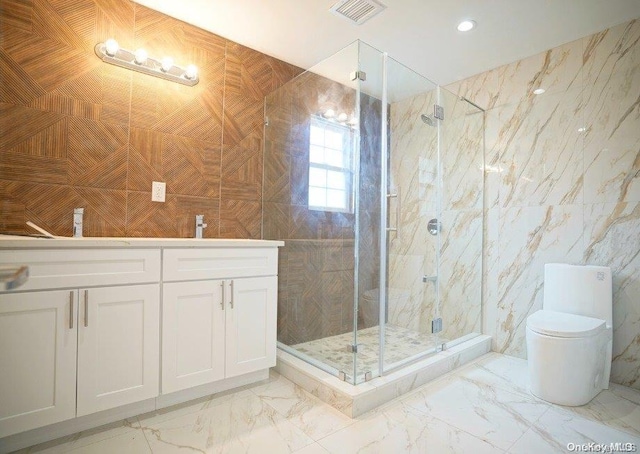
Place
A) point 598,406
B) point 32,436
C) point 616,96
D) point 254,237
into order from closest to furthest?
1. point 32,436
2. point 598,406
3. point 616,96
4. point 254,237

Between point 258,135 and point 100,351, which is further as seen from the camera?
point 258,135

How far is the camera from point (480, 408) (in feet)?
5.90

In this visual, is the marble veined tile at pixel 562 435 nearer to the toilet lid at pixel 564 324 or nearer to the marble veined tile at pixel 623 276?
the toilet lid at pixel 564 324

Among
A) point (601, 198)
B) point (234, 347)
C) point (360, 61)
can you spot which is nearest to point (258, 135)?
point (360, 61)

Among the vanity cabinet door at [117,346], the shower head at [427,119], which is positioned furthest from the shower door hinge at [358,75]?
the vanity cabinet door at [117,346]

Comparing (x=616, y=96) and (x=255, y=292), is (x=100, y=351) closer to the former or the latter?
(x=255, y=292)

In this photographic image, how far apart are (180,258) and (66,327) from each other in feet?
1.76

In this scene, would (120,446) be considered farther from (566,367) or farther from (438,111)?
(438,111)

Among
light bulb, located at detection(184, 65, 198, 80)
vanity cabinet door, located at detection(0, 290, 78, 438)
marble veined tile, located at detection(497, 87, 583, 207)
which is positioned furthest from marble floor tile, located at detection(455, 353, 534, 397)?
light bulb, located at detection(184, 65, 198, 80)

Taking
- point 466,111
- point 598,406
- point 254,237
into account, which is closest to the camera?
point 598,406

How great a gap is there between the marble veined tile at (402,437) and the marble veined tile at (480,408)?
78 millimetres

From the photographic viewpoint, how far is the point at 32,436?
138 cm

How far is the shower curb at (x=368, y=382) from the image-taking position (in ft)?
5.67

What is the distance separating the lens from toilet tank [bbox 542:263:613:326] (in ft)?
6.69
